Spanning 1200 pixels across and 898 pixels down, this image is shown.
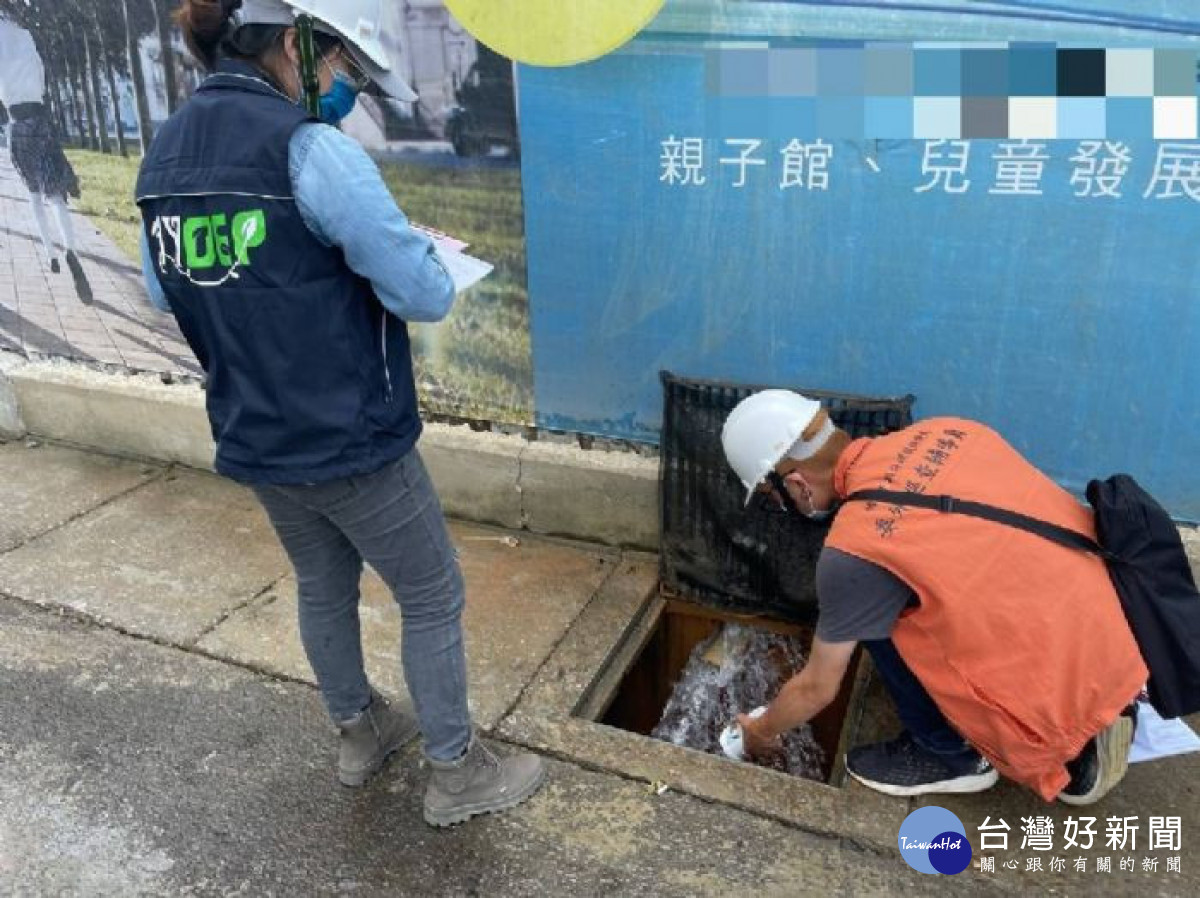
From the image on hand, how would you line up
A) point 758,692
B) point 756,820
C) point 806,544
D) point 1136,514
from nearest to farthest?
point 1136,514 → point 756,820 → point 806,544 → point 758,692

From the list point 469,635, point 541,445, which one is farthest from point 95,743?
point 541,445

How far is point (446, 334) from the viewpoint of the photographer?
3.78 metres

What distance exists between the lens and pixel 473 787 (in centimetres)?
251

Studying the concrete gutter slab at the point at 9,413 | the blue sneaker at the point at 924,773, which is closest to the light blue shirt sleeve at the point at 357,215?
the blue sneaker at the point at 924,773

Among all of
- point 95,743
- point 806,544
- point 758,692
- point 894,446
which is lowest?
point 758,692

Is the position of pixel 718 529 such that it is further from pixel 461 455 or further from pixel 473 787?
pixel 473 787

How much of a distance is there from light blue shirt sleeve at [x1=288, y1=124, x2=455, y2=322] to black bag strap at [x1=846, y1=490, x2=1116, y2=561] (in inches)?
42.7

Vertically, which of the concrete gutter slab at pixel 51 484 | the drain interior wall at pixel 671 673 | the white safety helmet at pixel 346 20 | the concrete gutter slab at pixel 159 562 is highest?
the white safety helmet at pixel 346 20

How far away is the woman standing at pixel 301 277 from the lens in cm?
183

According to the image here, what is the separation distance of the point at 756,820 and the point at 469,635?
118 centimetres

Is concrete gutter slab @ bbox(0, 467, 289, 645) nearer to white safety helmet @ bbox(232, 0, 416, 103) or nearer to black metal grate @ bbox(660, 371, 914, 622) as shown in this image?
black metal grate @ bbox(660, 371, 914, 622)

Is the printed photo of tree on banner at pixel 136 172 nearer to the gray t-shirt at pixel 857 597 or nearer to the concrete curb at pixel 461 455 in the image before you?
the concrete curb at pixel 461 455

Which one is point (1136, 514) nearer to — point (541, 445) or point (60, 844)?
point (541, 445)

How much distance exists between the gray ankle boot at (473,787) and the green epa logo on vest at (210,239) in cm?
133
